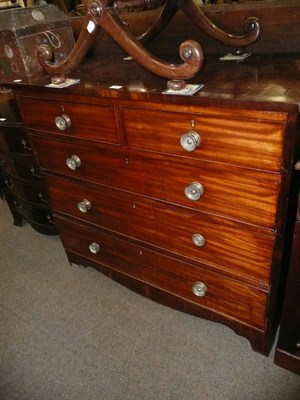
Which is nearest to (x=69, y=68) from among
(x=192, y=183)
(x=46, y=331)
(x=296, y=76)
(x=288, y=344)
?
(x=192, y=183)

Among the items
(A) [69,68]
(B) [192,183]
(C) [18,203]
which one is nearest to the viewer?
(B) [192,183]

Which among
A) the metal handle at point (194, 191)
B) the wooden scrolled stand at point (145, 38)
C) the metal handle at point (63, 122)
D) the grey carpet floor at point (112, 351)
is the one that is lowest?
the grey carpet floor at point (112, 351)

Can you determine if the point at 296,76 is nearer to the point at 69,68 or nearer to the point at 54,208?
the point at 69,68

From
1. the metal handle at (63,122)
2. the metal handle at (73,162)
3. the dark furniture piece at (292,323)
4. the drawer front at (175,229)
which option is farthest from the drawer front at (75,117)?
the dark furniture piece at (292,323)

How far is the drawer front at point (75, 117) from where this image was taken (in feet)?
3.62

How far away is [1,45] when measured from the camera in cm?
130

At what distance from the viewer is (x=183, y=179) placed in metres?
1.05

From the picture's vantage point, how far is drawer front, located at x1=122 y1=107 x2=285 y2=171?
0.82m

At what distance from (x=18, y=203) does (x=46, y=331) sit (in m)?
1.00

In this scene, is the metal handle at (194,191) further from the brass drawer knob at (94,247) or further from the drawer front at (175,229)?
the brass drawer knob at (94,247)

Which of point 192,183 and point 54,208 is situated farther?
point 54,208

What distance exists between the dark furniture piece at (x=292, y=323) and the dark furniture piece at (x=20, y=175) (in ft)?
4.28

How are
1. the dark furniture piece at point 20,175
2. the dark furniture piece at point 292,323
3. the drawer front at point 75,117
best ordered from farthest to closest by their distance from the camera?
the dark furniture piece at point 20,175 < the drawer front at point 75,117 < the dark furniture piece at point 292,323

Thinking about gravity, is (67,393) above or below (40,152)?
below
